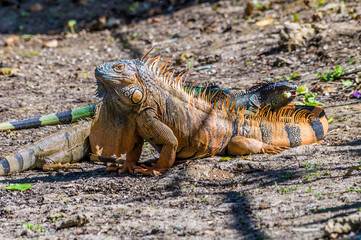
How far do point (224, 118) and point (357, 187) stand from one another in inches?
82.2

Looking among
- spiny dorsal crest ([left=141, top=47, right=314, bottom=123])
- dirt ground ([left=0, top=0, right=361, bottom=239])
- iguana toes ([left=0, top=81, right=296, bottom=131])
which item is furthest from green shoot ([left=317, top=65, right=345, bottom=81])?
spiny dorsal crest ([left=141, top=47, right=314, bottom=123])

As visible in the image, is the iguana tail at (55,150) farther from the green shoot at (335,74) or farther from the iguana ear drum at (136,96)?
the green shoot at (335,74)

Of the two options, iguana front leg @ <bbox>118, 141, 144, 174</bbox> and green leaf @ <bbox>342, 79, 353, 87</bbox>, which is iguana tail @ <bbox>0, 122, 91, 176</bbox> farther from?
green leaf @ <bbox>342, 79, 353, 87</bbox>

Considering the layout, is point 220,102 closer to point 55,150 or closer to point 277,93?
point 277,93

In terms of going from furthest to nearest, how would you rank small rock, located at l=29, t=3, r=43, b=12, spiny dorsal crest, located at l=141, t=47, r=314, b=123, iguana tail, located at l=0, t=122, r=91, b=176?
small rock, located at l=29, t=3, r=43, b=12 → iguana tail, located at l=0, t=122, r=91, b=176 → spiny dorsal crest, located at l=141, t=47, r=314, b=123

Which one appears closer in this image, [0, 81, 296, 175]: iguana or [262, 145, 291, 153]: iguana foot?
[262, 145, 291, 153]: iguana foot

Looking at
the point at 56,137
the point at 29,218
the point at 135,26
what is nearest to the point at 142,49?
the point at 135,26

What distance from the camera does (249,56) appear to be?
31.4ft

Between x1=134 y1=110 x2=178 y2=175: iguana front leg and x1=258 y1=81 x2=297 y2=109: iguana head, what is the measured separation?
1.96 meters

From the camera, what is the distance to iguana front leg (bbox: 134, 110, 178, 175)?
5164 millimetres

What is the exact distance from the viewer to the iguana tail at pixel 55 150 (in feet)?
20.2

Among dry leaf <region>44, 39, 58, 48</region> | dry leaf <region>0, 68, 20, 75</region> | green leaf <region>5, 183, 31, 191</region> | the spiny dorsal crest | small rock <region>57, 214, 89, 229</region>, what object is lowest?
dry leaf <region>0, 68, 20, 75</region>

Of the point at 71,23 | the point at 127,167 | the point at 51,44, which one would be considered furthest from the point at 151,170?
the point at 71,23

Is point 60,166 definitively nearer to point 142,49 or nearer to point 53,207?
point 53,207
